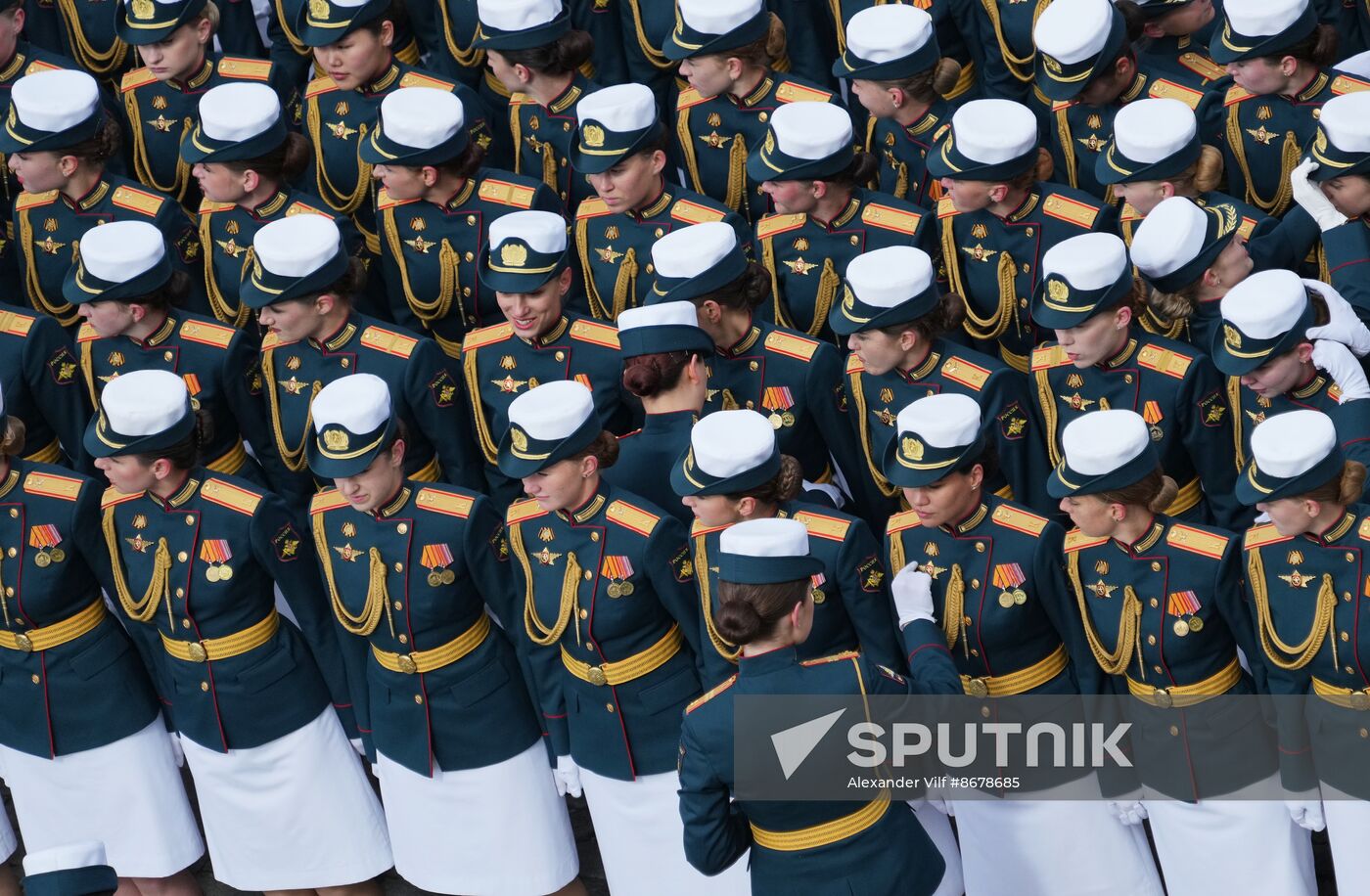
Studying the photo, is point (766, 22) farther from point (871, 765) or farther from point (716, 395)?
point (871, 765)

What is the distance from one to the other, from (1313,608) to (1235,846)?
91 centimetres

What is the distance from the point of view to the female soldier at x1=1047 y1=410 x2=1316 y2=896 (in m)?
7.05

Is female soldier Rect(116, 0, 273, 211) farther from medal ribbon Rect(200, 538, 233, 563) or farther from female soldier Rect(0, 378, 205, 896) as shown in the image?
medal ribbon Rect(200, 538, 233, 563)

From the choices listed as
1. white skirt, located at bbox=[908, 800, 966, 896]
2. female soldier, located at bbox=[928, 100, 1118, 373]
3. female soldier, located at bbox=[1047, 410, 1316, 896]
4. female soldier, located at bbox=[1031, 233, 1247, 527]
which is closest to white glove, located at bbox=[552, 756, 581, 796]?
white skirt, located at bbox=[908, 800, 966, 896]

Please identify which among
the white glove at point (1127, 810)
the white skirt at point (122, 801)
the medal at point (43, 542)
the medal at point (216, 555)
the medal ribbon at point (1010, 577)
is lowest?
the white skirt at point (122, 801)

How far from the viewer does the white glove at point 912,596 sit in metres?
7.17

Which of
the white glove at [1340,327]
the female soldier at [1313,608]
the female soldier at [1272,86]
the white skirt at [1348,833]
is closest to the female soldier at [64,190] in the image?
the female soldier at [1272,86]

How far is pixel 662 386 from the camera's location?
7.89 m

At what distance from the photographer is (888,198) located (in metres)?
8.88

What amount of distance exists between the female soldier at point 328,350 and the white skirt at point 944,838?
2.23 metres

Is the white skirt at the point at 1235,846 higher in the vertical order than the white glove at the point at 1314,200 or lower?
lower

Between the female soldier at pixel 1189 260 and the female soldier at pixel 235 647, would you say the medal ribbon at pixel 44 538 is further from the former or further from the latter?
the female soldier at pixel 1189 260

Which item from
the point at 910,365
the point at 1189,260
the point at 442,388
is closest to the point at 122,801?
the point at 442,388

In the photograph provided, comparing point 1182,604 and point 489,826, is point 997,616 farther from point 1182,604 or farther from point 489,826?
point 489,826
